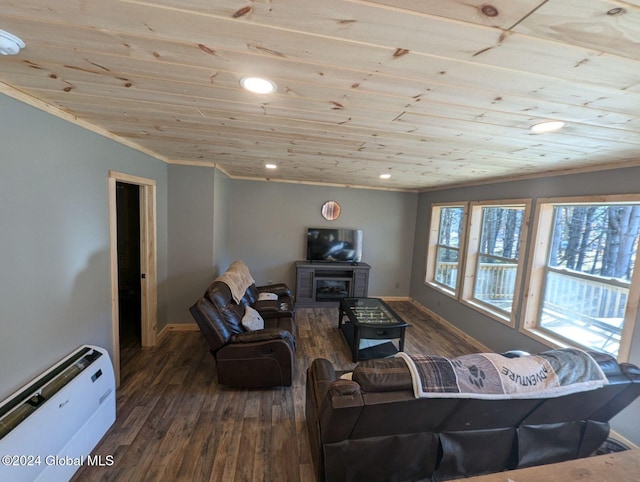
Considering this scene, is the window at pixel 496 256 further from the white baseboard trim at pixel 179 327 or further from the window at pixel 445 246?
the white baseboard trim at pixel 179 327

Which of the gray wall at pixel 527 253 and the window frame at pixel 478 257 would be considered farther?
the window frame at pixel 478 257

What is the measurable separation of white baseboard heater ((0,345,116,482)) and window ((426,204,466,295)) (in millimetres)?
4657

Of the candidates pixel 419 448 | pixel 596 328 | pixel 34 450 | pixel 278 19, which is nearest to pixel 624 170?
pixel 596 328

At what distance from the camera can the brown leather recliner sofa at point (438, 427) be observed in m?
1.47

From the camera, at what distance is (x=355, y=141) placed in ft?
7.08

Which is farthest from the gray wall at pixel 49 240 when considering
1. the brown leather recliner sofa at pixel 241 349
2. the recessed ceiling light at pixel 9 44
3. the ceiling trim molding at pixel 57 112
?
the brown leather recliner sofa at pixel 241 349

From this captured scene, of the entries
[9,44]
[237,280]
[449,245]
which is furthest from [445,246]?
[9,44]

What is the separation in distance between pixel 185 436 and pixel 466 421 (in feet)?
6.78

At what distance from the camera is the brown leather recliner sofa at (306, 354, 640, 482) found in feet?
4.83

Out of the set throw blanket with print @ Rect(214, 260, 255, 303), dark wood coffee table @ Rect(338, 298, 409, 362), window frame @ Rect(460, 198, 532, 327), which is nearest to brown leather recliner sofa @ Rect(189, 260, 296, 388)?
throw blanket with print @ Rect(214, 260, 255, 303)

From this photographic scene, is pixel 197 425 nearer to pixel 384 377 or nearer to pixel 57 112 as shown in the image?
pixel 384 377

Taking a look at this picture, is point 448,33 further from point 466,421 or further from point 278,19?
point 466,421

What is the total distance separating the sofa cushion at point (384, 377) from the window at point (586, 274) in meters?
2.29

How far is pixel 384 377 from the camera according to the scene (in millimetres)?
1493
